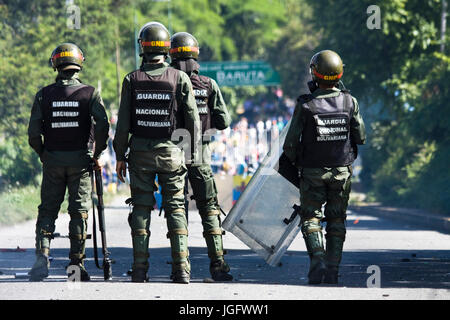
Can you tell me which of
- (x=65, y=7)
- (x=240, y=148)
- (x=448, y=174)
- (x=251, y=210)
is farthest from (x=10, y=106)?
(x=251, y=210)

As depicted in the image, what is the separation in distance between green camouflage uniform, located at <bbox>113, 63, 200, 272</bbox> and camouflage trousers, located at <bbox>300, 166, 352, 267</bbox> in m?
1.01

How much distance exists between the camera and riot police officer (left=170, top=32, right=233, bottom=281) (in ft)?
28.5

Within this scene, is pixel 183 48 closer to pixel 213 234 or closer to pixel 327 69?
pixel 327 69

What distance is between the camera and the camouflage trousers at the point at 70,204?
8.55 m

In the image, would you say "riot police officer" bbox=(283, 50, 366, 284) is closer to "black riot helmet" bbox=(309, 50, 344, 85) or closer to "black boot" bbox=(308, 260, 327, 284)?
"black riot helmet" bbox=(309, 50, 344, 85)

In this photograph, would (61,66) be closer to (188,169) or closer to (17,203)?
(188,169)

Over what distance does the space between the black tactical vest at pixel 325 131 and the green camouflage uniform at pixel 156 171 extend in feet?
3.07

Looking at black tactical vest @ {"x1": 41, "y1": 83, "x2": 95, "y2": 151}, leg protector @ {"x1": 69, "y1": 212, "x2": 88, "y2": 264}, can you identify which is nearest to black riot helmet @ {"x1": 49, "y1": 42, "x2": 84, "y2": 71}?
black tactical vest @ {"x1": 41, "y1": 83, "x2": 95, "y2": 151}

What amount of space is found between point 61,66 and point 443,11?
14.6 metres

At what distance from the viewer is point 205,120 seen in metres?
8.90

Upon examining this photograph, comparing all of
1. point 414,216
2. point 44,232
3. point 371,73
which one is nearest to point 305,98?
point 44,232

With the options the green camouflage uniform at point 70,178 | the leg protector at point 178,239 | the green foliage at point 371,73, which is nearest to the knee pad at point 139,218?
the leg protector at point 178,239

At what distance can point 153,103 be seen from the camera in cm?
820

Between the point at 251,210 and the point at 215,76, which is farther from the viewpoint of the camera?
the point at 215,76
